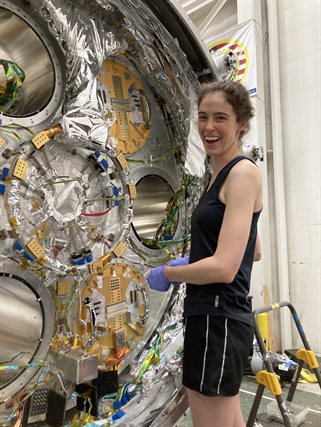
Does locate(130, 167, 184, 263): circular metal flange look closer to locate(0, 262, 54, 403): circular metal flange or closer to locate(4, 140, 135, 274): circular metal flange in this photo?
locate(4, 140, 135, 274): circular metal flange

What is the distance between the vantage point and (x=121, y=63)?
177cm

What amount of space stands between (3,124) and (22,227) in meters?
0.36

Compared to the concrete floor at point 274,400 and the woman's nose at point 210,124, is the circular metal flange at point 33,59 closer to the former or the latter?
the woman's nose at point 210,124

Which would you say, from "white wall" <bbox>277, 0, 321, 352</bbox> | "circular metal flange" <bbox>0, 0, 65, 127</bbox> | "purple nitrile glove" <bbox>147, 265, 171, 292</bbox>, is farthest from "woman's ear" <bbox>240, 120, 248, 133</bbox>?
"white wall" <bbox>277, 0, 321, 352</bbox>

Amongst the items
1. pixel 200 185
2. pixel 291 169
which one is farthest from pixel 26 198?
pixel 291 169

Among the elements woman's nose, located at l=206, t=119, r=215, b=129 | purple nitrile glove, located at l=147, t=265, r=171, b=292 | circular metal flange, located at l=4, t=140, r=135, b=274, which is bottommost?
purple nitrile glove, located at l=147, t=265, r=171, b=292

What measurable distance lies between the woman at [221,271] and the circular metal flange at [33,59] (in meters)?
0.66

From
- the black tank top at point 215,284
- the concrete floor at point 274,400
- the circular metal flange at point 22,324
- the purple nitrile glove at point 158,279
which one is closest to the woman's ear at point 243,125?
the black tank top at point 215,284

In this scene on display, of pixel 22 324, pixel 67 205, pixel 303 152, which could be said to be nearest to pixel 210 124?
pixel 67 205

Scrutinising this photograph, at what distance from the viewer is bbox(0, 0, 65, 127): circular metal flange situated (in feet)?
4.55

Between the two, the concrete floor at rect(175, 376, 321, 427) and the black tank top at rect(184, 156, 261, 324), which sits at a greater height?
the black tank top at rect(184, 156, 261, 324)

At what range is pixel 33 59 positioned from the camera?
1.51m

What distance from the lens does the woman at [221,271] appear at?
94cm

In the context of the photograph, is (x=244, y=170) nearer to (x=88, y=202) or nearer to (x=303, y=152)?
(x=88, y=202)
